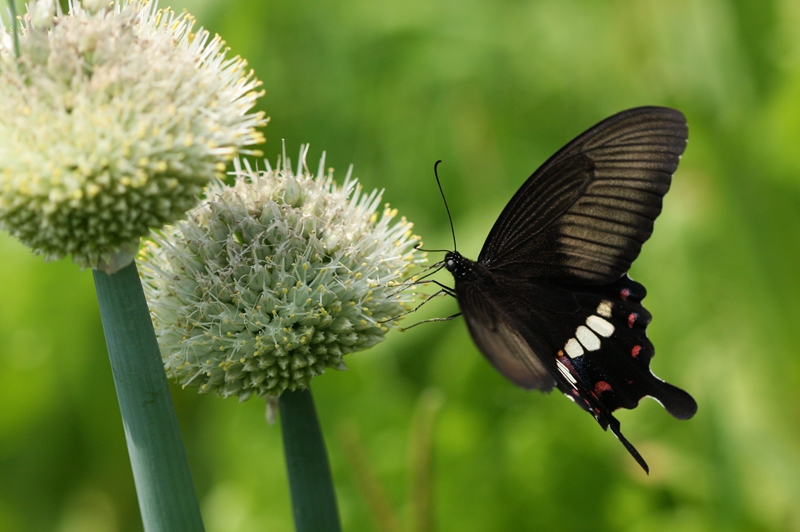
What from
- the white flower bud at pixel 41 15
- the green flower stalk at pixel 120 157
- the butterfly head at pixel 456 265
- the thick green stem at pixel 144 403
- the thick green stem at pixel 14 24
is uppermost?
the white flower bud at pixel 41 15

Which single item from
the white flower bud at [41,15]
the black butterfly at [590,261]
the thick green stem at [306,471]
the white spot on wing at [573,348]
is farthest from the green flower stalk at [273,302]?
the white spot on wing at [573,348]

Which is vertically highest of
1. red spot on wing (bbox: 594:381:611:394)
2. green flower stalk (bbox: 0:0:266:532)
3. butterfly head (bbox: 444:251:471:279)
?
green flower stalk (bbox: 0:0:266:532)

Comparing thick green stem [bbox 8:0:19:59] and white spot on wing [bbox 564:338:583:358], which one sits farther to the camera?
white spot on wing [bbox 564:338:583:358]

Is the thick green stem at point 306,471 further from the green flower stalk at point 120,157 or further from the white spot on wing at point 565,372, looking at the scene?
the white spot on wing at point 565,372

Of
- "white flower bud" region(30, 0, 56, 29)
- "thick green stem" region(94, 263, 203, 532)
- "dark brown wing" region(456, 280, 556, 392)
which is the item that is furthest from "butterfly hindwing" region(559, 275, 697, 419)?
"white flower bud" region(30, 0, 56, 29)


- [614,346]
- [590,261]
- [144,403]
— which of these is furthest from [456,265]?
[144,403]

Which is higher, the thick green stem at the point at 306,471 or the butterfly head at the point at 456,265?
the butterfly head at the point at 456,265

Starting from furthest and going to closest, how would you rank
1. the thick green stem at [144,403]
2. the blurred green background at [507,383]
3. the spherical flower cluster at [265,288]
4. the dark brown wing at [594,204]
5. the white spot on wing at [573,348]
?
the blurred green background at [507,383], the white spot on wing at [573,348], the dark brown wing at [594,204], the spherical flower cluster at [265,288], the thick green stem at [144,403]

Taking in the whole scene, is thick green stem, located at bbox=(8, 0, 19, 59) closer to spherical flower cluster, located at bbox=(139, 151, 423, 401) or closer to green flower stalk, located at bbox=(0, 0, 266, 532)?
green flower stalk, located at bbox=(0, 0, 266, 532)
